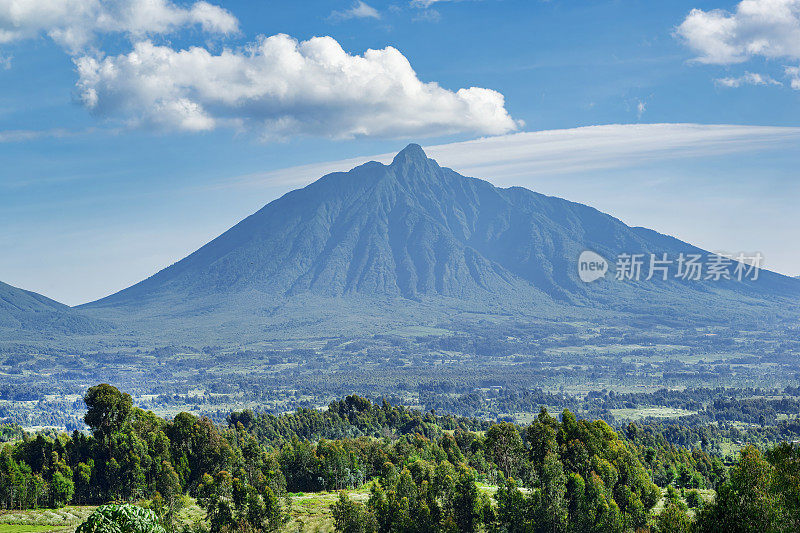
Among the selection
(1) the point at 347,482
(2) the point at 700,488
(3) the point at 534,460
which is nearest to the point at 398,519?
(3) the point at 534,460

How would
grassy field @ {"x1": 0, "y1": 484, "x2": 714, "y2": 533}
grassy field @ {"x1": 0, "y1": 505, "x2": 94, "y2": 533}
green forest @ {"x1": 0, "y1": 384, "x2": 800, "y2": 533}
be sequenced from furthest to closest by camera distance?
grassy field @ {"x1": 0, "y1": 484, "x2": 714, "y2": 533} → grassy field @ {"x1": 0, "y1": 505, "x2": 94, "y2": 533} → green forest @ {"x1": 0, "y1": 384, "x2": 800, "y2": 533}

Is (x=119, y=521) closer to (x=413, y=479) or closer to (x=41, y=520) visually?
(x=413, y=479)

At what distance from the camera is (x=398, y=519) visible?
57125 mm

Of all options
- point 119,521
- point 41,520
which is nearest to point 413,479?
point 41,520

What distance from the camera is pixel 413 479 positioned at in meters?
65.9

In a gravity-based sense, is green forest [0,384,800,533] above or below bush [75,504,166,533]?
below

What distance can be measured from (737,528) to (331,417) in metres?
96.4

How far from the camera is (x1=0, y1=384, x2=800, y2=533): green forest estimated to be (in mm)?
38031

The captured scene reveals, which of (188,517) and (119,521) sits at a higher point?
(119,521)

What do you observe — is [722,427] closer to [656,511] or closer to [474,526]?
[656,511]

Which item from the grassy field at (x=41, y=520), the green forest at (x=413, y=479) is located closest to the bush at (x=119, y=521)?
the green forest at (x=413, y=479)

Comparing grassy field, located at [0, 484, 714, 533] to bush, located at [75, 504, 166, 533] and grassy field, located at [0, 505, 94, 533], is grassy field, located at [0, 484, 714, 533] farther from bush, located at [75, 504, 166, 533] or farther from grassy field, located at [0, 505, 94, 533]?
bush, located at [75, 504, 166, 533]

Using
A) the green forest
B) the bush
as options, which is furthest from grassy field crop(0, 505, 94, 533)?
the bush

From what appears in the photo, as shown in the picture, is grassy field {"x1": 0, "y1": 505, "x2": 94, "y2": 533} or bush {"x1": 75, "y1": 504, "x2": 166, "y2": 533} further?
grassy field {"x1": 0, "y1": 505, "x2": 94, "y2": 533}
